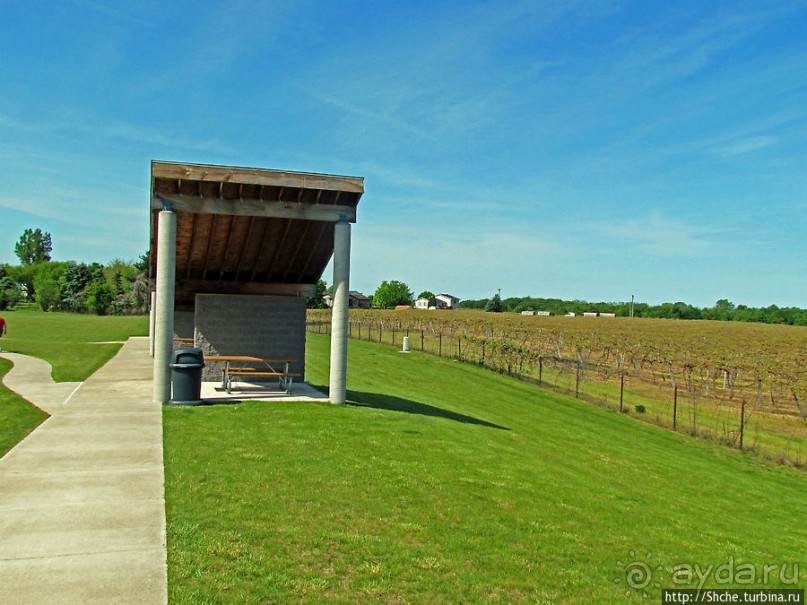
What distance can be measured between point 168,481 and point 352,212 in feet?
23.2

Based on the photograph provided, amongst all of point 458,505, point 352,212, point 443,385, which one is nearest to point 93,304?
point 443,385

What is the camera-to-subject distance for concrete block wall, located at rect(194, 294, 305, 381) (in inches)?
627

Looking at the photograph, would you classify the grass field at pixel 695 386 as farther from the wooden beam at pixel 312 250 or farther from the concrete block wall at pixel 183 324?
the concrete block wall at pixel 183 324

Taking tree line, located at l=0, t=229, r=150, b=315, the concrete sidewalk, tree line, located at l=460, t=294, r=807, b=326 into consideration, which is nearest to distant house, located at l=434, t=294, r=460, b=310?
tree line, located at l=460, t=294, r=807, b=326

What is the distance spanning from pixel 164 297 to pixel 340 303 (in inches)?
132

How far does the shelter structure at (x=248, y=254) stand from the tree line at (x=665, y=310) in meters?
111

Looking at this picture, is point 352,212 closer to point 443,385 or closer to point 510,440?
point 510,440

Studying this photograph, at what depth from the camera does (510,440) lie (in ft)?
41.5

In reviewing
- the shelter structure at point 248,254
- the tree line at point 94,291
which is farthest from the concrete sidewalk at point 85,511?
the tree line at point 94,291

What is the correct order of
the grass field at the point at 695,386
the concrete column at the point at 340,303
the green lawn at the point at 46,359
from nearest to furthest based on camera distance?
1. the green lawn at the point at 46,359
2. the concrete column at the point at 340,303
3. the grass field at the point at 695,386

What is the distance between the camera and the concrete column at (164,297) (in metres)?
12.0

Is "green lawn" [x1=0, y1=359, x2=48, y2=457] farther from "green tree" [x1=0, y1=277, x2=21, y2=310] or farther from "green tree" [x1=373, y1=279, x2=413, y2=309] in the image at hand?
"green tree" [x1=373, y1=279, x2=413, y2=309]

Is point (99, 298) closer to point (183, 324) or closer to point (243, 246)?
point (183, 324)

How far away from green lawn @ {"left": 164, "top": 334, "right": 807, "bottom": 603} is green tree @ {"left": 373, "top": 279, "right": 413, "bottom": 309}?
148143 mm
